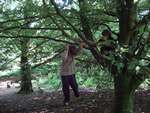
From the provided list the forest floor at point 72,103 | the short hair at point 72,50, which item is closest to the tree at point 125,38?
the forest floor at point 72,103

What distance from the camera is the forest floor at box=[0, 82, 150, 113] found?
360 inches

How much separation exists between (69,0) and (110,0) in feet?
3.86

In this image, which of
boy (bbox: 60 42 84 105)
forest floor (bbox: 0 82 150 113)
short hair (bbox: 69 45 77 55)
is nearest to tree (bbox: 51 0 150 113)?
forest floor (bbox: 0 82 150 113)

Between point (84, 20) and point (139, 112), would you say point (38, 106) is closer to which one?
point (139, 112)

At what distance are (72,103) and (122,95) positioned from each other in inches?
92.7

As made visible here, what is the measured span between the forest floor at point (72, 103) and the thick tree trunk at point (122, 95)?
31 centimetres

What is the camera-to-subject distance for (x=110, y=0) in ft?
25.0

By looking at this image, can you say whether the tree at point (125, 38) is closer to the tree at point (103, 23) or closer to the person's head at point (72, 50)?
the tree at point (103, 23)

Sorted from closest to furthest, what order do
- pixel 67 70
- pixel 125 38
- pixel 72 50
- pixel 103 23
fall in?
1. pixel 125 38
2. pixel 103 23
3. pixel 72 50
4. pixel 67 70

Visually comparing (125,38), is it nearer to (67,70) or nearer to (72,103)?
(67,70)

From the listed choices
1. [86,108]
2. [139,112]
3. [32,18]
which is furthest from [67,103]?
[32,18]

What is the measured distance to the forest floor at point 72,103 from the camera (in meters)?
9.15

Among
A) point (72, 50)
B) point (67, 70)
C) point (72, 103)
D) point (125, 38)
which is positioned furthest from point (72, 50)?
point (125, 38)

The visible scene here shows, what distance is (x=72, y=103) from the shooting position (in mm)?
10070
